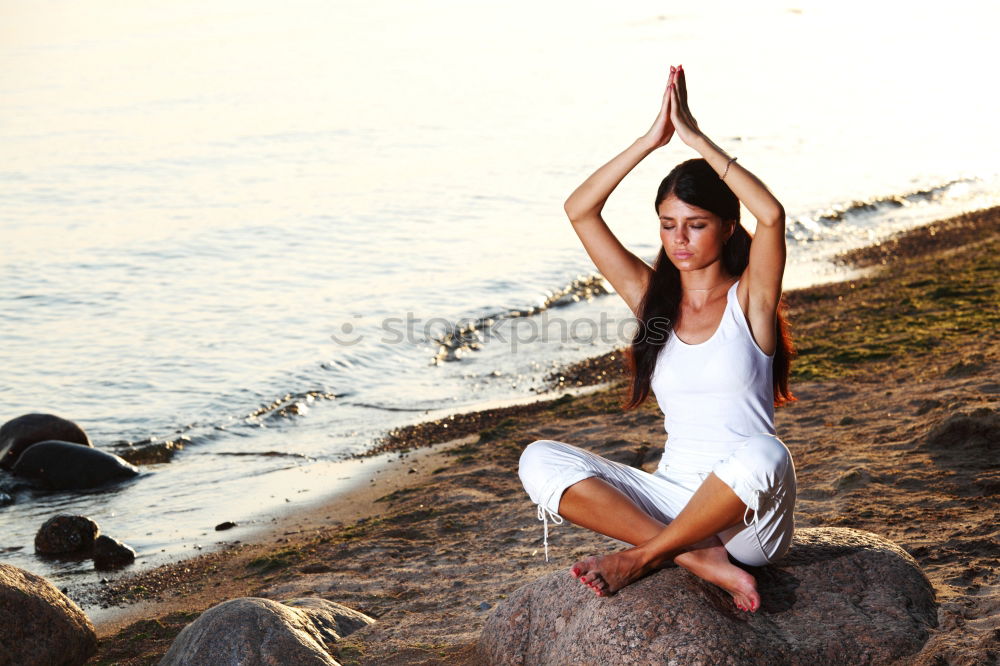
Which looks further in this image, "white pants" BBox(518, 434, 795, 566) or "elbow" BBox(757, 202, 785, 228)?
"elbow" BBox(757, 202, 785, 228)

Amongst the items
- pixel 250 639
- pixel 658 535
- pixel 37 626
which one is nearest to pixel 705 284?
pixel 658 535

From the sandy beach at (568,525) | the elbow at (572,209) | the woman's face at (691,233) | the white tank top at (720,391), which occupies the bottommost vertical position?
the sandy beach at (568,525)

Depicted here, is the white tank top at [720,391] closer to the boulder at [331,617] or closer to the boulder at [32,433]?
the boulder at [331,617]

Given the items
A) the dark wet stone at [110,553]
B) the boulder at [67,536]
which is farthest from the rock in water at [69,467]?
the dark wet stone at [110,553]

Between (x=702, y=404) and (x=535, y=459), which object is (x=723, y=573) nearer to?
(x=702, y=404)

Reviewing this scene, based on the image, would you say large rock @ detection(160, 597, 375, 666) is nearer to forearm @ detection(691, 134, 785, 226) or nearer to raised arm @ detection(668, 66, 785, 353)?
raised arm @ detection(668, 66, 785, 353)

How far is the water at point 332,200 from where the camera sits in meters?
11.0

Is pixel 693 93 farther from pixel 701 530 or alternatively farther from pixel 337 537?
pixel 701 530

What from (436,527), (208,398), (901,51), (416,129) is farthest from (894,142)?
(436,527)

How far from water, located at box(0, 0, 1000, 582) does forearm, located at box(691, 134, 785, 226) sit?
5125 mm

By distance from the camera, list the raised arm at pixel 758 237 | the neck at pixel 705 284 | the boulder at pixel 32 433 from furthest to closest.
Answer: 1. the boulder at pixel 32 433
2. the neck at pixel 705 284
3. the raised arm at pixel 758 237

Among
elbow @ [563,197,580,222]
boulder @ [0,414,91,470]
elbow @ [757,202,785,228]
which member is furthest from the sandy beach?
boulder @ [0,414,91,470]

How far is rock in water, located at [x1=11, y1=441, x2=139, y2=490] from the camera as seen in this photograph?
920cm

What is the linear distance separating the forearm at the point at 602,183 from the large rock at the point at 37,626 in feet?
11.6
